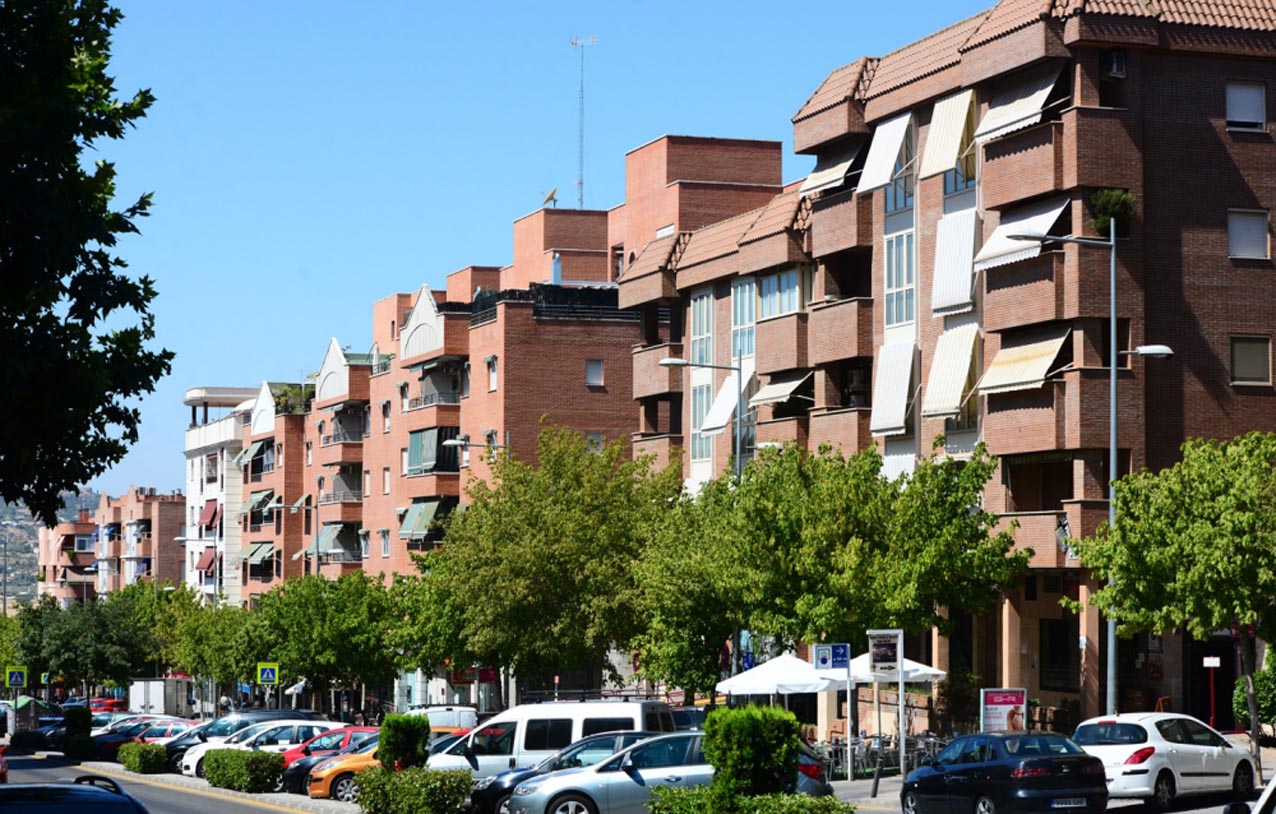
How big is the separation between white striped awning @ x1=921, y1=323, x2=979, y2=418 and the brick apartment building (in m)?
0.06

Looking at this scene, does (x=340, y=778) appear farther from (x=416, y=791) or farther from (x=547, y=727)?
(x=416, y=791)

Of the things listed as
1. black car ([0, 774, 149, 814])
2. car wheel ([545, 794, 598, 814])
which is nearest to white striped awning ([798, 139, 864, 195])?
car wheel ([545, 794, 598, 814])

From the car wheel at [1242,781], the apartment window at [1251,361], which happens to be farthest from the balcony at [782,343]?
the car wheel at [1242,781]

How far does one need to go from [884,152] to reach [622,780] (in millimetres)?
28327

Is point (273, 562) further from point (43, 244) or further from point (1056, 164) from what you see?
point (43, 244)

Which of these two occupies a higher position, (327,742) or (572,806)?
(572,806)

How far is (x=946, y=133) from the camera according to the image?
4959cm

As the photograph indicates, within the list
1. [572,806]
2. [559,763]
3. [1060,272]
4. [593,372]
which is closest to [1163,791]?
[559,763]

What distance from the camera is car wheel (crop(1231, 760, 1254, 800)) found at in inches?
1336

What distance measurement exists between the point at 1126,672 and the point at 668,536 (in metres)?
11.9

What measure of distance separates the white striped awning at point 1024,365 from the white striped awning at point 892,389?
4.03 meters

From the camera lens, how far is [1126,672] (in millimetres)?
46812

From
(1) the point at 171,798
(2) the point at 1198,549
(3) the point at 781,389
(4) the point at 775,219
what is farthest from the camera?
(4) the point at 775,219

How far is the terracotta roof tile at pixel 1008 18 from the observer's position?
4562 cm
